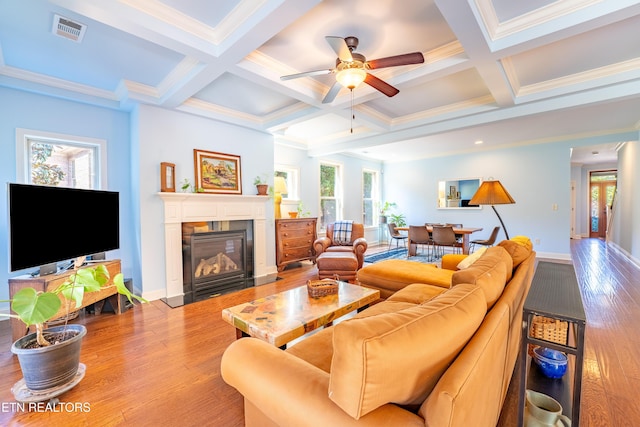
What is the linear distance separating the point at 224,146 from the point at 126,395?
3397 mm

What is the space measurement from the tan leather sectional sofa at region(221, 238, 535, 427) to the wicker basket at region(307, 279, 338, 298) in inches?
46.9

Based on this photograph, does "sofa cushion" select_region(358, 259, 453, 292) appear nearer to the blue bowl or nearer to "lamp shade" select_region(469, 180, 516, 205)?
"lamp shade" select_region(469, 180, 516, 205)

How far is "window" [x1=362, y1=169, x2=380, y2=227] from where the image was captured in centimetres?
810

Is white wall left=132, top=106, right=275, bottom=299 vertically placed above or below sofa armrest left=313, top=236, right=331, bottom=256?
above

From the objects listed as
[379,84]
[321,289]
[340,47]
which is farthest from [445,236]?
[340,47]

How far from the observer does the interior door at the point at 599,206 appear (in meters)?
9.30

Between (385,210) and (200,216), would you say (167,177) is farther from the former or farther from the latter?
(385,210)

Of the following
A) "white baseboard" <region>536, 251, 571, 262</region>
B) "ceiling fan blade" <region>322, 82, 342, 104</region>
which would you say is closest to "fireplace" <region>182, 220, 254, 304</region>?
"ceiling fan blade" <region>322, 82, 342, 104</region>

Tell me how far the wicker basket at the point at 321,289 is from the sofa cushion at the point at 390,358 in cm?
152

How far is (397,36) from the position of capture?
245cm

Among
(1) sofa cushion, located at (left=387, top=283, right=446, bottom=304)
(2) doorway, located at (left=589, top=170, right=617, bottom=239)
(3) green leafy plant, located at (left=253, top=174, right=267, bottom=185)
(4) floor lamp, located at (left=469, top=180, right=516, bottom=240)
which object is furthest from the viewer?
(2) doorway, located at (left=589, top=170, right=617, bottom=239)

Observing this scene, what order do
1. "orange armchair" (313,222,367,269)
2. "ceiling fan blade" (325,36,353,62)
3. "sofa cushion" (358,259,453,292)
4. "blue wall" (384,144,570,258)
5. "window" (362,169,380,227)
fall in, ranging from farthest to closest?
"window" (362,169,380,227)
"blue wall" (384,144,570,258)
"orange armchair" (313,222,367,269)
"sofa cushion" (358,259,453,292)
"ceiling fan blade" (325,36,353,62)

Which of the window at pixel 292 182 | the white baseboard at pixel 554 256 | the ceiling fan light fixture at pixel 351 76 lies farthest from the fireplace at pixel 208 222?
the white baseboard at pixel 554 256

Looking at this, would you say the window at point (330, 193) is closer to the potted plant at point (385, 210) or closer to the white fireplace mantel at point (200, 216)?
the potted plant at point (385, 210)
